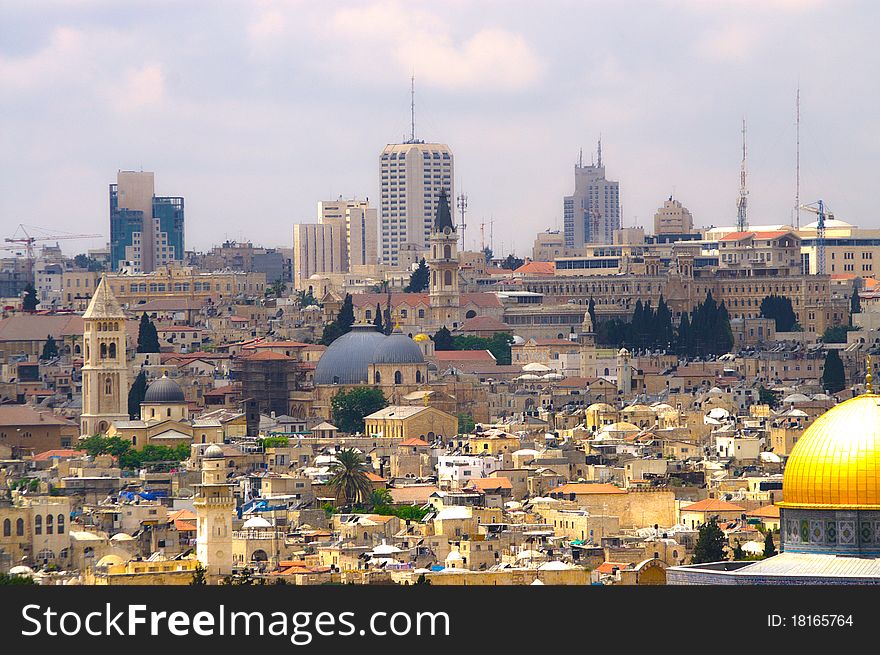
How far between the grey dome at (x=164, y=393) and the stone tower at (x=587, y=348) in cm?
2143

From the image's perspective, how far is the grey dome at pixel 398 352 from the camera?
133000 mm

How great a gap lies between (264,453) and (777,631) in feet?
213

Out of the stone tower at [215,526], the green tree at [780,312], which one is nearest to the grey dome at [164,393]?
the stone tower at [215,526]

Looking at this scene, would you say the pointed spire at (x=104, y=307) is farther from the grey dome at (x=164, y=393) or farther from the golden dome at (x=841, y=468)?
the golden dome at (x=841, y=468)

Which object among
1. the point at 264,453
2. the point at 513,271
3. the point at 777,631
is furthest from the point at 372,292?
the point at 777,631

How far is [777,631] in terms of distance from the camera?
44.8m

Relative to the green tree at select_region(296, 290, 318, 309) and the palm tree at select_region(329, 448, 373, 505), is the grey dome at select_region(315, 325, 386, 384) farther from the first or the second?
the green tree at select_region(296, 290, 318, 309)

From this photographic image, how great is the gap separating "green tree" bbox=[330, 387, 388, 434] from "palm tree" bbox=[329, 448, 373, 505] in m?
23.2

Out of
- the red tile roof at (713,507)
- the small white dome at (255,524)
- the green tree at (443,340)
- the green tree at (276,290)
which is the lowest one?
the red tile roof at (713,507)

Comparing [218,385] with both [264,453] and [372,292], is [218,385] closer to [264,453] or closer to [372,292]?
[264,453]

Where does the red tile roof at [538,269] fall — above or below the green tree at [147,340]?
above

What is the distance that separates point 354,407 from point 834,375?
18.6 metres

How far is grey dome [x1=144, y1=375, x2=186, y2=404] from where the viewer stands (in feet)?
401

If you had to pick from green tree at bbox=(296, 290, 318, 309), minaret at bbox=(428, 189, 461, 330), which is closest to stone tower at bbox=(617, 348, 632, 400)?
minaret at bbox=(428, 189, 461, 330)
